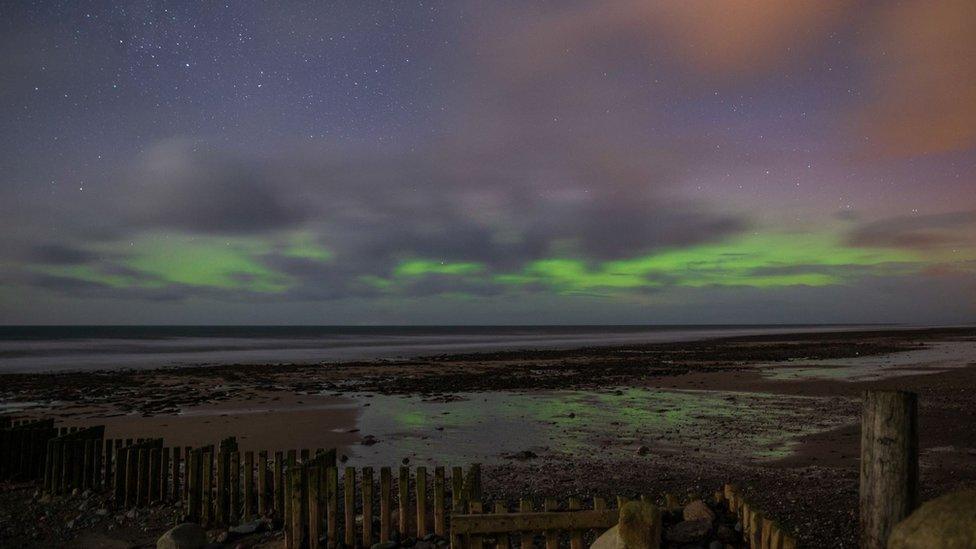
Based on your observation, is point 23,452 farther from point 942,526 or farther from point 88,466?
point 942,526

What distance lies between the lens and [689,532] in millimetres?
5855

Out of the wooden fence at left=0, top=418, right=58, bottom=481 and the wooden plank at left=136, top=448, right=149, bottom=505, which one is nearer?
the wooden plank at left=136, top=448, right=149, bottom=505

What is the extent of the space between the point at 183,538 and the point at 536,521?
14.6 ft

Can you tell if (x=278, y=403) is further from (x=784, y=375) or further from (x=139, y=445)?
(x=784, y=375)

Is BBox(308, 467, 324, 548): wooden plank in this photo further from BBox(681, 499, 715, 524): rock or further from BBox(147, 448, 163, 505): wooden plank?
BBox(681, 499, 715, 524): rock

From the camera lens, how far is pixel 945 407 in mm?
17641

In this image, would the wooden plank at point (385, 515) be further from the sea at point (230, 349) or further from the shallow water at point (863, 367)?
the sea at point (230, 349)

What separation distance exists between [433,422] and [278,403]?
770 centimetres

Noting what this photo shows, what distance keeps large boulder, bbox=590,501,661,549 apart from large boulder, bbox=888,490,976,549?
1.81 meters

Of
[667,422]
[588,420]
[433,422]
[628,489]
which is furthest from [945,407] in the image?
[433,422]

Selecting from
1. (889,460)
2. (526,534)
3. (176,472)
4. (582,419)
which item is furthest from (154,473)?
(582,419)

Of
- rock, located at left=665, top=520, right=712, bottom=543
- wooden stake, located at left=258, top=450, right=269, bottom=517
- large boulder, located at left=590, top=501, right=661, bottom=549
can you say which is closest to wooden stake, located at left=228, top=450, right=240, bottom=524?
wooden stake, located at left=258, top=450, right=269, bottom=517

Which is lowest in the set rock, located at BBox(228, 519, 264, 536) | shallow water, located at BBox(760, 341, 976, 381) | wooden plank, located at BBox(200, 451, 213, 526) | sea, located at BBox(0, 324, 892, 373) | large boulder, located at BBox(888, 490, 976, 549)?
sea, located at BBox(0, 324, 892, 373)

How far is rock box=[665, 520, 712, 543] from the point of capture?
5814 mm
